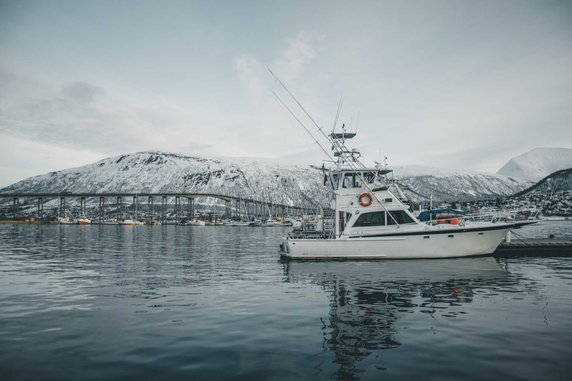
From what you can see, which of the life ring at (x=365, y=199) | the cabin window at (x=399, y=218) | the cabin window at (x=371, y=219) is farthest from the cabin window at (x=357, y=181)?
the cabin window at (x=399, y=218)

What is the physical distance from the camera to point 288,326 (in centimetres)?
1110

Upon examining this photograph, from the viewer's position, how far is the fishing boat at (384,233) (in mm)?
26078

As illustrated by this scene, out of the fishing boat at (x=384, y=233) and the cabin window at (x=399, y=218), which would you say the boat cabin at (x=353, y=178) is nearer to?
the fishing boat at (x=384, y=233)

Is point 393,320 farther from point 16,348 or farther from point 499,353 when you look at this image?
point 16,348

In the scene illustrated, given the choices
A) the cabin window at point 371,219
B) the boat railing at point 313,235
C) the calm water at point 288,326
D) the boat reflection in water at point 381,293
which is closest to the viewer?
the calm water at point 288,326

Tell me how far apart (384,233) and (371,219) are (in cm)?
143

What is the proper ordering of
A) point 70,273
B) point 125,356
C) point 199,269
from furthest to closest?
point 199,269
point 70,273
point 125,356

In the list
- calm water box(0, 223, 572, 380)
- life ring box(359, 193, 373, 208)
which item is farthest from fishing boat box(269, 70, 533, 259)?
calm water box(0, 223, 572, 380)

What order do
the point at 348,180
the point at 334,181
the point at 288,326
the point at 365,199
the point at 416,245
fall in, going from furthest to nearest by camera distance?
the point at 334,181 → the point at 348,180 → the point at 365,199 → the point at 416,245 → the point at 288,326

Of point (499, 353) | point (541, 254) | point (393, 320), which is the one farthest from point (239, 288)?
point (541, 254)

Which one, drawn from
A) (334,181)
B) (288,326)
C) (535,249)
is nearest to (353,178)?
(334,181)

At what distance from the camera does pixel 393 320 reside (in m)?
11.7

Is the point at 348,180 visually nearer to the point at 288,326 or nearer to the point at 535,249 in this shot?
the point at 535,249

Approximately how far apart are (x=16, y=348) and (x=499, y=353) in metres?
12.4
